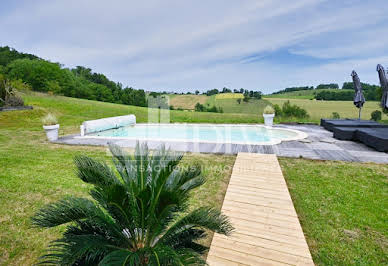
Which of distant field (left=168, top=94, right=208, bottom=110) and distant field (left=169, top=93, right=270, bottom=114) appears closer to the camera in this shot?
distant field (left=169, top=93, right=270, bottom=114)

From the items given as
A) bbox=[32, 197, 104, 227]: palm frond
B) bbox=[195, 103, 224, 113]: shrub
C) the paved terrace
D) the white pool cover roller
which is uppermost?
bbox=[195, 103, 224, 113]: shrub

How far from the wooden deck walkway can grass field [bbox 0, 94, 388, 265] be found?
0.19 metres

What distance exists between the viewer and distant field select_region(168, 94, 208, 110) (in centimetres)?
2378

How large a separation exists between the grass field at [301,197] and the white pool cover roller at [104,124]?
283cm

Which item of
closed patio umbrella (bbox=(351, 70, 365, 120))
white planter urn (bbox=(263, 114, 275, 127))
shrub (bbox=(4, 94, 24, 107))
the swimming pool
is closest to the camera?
the swimming pool

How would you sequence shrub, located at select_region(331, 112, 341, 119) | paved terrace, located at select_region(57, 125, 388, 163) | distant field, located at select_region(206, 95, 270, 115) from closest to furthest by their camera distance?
1. paved terrace, located at select_region(57, 125, 388, 163)
2. shrub, located at select_region(331, 112, 341, 119)
3. distant field, located at select_region(206, 95, 270, 115)

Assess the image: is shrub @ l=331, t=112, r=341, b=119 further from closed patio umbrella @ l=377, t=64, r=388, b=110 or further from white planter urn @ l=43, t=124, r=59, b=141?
white planter urn @ l=43, t=124, r=59, b=141

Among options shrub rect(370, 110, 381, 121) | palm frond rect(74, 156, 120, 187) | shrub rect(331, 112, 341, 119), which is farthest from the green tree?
shrub rect(370, 110, 381, 121)

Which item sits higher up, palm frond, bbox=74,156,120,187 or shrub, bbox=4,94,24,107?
shrub, bbox=4,94,24,107

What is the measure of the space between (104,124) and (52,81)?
35148 mm

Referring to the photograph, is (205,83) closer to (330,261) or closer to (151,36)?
(151,36)

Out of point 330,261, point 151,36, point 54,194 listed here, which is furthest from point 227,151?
point 151,36

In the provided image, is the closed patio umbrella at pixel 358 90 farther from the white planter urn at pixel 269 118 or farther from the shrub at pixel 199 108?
the shrub at pixel 199 108

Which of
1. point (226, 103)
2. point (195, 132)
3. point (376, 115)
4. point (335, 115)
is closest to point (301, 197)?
point (195, 132)
